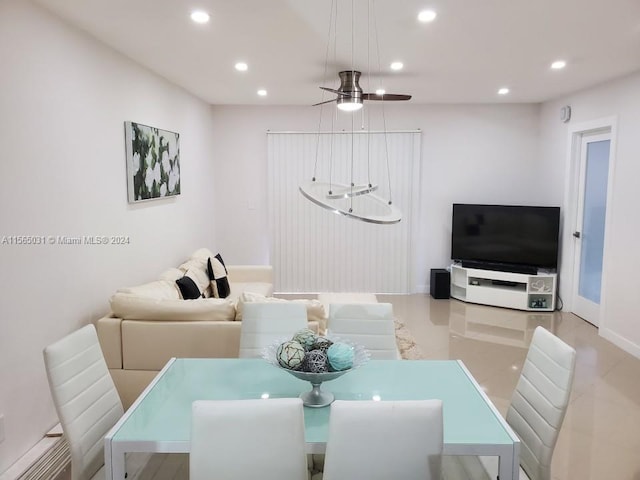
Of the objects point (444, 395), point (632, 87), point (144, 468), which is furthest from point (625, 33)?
point (144, 468)

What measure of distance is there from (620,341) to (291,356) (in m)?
4.22

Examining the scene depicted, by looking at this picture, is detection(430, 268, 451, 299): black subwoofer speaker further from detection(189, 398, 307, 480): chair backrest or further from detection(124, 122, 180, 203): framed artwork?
detection(189, 398, 307, 480): chair backrest

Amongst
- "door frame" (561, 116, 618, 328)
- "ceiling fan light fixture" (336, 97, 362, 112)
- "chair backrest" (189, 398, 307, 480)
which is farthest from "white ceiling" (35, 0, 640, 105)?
"chair backrest" (189, 398, 307, 480)

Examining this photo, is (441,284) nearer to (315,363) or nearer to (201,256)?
(201,256)

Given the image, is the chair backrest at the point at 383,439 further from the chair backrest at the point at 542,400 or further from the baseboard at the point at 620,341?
the baseboard at the point at 620,341

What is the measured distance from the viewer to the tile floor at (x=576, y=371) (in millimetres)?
2934

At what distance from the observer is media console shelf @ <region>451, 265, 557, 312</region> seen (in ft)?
20.1

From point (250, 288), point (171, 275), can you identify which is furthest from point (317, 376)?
point (250, 288)

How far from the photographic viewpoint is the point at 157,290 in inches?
154

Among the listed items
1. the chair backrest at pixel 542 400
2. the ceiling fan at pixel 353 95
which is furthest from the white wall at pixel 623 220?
the chair backrest at pixel 542 400

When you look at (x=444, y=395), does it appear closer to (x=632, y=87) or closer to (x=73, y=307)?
(x=73, y=307)

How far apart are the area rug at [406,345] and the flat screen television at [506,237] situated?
1.79 m

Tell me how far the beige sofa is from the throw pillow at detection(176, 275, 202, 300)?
3.38 ft

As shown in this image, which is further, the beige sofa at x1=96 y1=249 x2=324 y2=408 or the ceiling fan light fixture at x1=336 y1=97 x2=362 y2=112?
the ceiling fan light fixture at x1=336 y1=97 x2=362 y2=112
